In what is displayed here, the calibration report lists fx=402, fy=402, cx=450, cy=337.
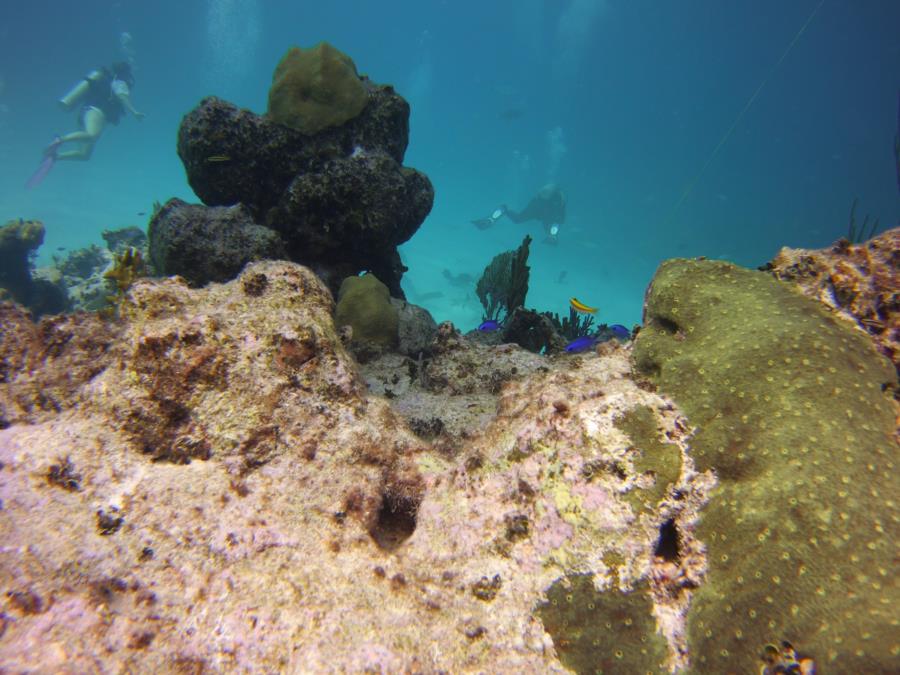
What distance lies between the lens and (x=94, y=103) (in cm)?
2434

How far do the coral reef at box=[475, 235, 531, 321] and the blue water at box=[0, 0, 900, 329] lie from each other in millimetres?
20748

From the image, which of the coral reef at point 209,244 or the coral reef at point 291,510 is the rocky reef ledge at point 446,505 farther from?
the coral reef at point 209,244

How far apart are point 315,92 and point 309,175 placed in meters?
1.36

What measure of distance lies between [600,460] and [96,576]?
8.29 ft

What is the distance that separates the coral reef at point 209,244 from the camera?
557cm

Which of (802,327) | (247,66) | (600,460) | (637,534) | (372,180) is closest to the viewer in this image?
(637,534)

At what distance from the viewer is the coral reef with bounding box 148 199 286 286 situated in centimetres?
557

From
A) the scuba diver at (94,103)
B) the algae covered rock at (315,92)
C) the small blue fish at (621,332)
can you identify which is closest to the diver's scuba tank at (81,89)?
the scuba diver at (94,103)

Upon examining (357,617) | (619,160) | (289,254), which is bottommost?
(357,617)

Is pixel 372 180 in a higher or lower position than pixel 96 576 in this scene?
higher

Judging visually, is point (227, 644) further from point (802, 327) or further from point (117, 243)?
point (117, 243)

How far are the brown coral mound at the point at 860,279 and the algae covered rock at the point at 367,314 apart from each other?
455cm

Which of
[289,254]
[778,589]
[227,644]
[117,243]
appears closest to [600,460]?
[778,589]

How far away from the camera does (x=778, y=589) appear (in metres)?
1.82
